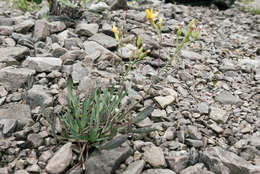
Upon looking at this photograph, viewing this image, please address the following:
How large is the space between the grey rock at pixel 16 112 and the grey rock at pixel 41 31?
127 centimetres

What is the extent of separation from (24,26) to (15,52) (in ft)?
2.23

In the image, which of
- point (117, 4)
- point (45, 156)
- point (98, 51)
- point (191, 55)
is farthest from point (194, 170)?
point (117, 4)

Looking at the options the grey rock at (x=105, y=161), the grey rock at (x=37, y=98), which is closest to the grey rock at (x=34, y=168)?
the grey rock at (x=105, y=161)

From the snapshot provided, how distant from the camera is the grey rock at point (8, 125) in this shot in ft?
5.70

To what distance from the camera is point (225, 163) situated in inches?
66.9

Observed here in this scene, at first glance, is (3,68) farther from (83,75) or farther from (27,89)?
(83,75)

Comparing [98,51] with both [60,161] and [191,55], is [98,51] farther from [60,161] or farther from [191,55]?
[60,161]

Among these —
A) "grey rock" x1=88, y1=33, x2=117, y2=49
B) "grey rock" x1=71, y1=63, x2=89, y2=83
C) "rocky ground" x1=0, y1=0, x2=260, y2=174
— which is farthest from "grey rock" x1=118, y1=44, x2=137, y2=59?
"grey rock" x1=71, y1=63, x2=89, y2=83

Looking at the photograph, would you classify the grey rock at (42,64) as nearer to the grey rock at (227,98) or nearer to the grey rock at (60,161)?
the grey rock at (60,161)

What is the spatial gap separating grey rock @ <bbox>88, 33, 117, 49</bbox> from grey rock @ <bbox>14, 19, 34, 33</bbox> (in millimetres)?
833

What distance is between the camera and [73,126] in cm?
178

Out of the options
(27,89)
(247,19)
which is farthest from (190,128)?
(247,19)

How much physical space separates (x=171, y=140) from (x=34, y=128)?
1131 mm

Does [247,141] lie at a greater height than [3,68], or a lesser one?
lesser
